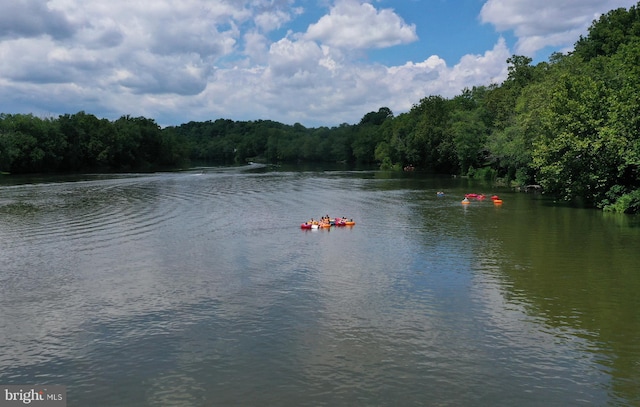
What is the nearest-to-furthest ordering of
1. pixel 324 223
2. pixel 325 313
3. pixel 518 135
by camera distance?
pixel 325 313, pixel 324 223, pixel 518 135

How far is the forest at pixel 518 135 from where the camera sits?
4700cm

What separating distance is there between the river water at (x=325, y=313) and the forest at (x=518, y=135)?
6.63 meters

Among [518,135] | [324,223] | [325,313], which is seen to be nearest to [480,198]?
[518,135]

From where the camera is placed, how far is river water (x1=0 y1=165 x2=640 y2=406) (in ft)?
51.2

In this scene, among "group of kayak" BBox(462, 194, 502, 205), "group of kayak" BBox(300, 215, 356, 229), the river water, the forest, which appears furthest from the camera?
"group of kayak" BBox(462, 194, 502, 205)

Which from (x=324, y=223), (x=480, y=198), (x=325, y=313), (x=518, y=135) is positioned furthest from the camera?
(x=518, y=135)

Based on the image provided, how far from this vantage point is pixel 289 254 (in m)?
33.3

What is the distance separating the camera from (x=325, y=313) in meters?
21.7

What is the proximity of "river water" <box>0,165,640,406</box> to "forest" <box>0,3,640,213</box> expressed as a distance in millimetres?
6632

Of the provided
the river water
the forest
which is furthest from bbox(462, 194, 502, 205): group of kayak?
the river water

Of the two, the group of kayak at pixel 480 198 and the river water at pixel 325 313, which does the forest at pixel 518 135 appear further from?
the river water at pixel 325 313

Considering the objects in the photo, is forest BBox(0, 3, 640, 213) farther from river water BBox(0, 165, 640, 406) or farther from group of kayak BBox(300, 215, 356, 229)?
group of kayak BBox(300, 215, 356, 229)

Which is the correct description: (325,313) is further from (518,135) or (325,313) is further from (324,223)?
(518,135)

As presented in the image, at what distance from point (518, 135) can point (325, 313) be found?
57626mm
